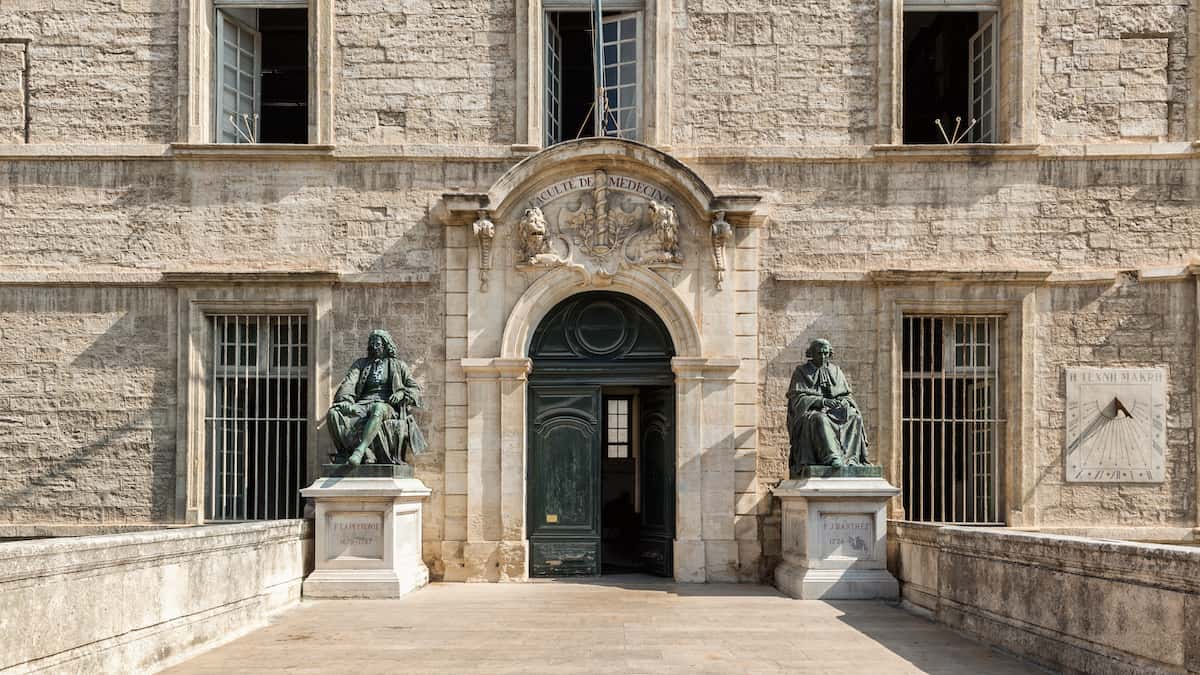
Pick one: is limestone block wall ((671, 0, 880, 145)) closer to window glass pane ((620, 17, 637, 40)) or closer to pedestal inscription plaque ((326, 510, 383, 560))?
window glass pane ((620, 17, 637, 40))

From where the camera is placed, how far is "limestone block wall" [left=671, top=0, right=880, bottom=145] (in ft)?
40.2

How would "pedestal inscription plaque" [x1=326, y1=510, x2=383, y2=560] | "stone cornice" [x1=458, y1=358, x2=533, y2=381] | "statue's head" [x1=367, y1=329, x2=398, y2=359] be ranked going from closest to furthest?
"pedestal inscription plaque" [x1=326, y1=510, x2=383, y2=560] → "statue's head" [x1=367, y1=329, x2=398, y2=359] → "stone cornice" [x1=458, y1=358, x2=533, y2=381]

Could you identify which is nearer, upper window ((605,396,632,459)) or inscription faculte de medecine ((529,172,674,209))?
inscription faculte de medecine ((529,172,674,209))

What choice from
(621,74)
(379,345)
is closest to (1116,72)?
(621,74)

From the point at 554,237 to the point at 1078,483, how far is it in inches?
235

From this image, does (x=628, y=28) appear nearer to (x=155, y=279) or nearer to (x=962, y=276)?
(x=962, y=276)

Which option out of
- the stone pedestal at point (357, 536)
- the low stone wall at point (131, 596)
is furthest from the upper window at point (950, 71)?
the low stone wall at point (131, 596)

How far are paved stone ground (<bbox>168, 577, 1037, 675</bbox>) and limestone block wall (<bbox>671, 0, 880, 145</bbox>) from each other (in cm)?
486

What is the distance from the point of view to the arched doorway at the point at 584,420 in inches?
473

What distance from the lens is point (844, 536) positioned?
10.5 metres

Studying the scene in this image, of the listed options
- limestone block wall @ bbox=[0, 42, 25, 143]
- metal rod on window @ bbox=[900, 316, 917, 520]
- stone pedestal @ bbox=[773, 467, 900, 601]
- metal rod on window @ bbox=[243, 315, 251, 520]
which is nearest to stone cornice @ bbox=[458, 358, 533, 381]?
metal rod on window @ bbox=[243, 315, 251, 520]

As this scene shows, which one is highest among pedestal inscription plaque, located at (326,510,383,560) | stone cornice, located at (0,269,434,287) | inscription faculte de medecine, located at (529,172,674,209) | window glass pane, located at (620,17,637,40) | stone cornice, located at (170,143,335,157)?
window glass pane, located at (620,17,637,40)

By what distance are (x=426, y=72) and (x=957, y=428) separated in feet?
22.4

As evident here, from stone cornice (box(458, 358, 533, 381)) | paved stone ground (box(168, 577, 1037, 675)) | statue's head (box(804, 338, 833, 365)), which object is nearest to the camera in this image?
paved stone ground (box(168, 577, 1037, 675))
